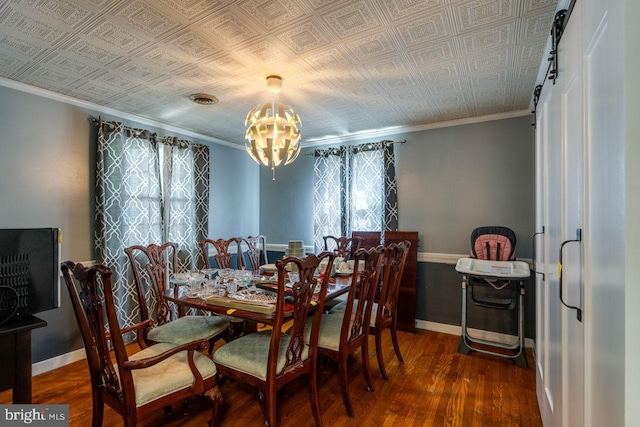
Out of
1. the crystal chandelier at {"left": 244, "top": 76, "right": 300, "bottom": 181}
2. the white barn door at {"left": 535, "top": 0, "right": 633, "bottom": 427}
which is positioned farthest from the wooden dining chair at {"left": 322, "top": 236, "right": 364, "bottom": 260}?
the white barn door at {"left": 535, "top": 0, "right": 633, "bottom": 427}

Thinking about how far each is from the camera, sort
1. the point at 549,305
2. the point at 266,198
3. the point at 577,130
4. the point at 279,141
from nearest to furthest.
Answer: the point at 577,130, the point at 549,305, the point at 279,141, the point at 266,198

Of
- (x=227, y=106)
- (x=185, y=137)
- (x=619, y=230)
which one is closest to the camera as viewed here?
(x=619, y=230)

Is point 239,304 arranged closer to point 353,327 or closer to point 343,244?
point 353,327

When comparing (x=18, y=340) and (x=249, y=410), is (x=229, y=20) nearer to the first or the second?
(x=18, y=340)

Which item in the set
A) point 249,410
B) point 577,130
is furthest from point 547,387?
point 249,410

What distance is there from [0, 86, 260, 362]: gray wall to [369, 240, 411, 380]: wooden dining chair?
2.78 metres

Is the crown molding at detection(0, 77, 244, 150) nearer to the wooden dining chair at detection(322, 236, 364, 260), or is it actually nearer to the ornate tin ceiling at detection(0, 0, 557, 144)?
the ornate tin ceiling at detection(0, 0, 557, 144)

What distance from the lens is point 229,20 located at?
1770 millimetres

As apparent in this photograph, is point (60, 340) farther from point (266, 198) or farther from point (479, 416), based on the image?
point (479, 416)

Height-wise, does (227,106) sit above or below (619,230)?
above

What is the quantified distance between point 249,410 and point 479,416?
60.8 inches

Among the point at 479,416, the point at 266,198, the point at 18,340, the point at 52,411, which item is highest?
the point at 266,198

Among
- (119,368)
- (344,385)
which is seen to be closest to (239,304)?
(119,368)

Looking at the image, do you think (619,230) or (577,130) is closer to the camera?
(619,230)
